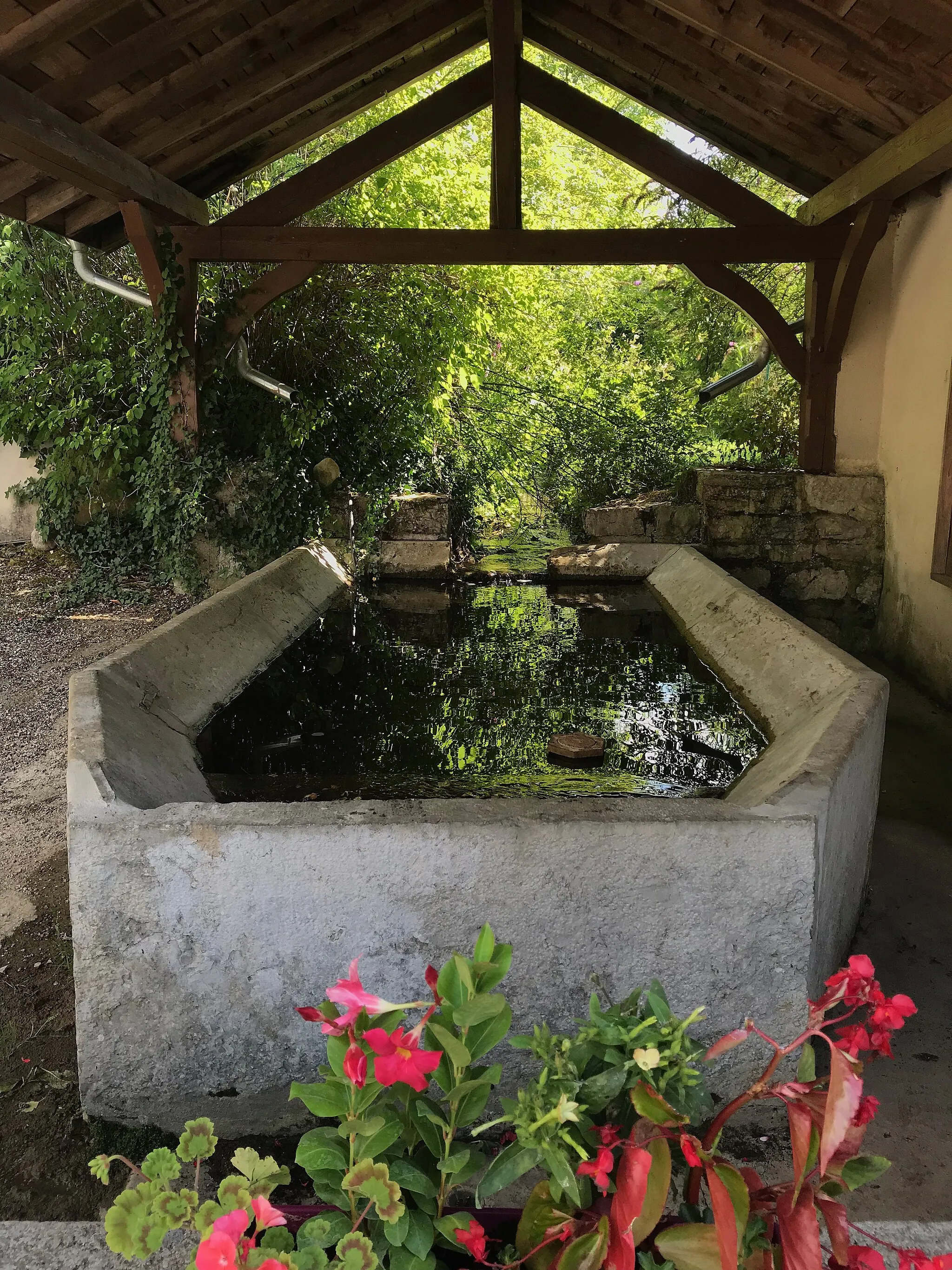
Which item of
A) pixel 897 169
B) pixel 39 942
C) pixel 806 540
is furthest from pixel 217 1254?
pixel 806 540

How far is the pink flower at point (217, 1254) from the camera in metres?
0.67

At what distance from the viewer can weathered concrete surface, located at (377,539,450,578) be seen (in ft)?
22.7

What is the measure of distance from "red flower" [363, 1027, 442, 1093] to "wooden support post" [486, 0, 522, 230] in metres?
5.78

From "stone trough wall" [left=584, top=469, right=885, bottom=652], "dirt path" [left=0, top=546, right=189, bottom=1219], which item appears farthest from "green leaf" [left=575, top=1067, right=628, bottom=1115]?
"stone trough wall" [left=584, top=469, right=885, bottom=652]

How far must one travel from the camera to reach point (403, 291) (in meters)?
7.45

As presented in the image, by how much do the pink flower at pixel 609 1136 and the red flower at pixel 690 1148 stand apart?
5cm

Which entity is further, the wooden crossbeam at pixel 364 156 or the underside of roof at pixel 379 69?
the wooden crossbeam at pixel 364 156

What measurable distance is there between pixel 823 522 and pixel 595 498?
7.98 ft

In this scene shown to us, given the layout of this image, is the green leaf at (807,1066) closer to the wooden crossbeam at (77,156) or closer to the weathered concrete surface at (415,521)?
the wooden crossbeam at (77,156)

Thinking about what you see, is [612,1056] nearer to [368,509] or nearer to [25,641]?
[25,641]

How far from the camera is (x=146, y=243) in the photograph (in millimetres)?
5660

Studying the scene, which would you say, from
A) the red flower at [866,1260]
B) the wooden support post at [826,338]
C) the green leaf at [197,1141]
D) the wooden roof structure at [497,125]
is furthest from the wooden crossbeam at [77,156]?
the red flower at [866,1260]

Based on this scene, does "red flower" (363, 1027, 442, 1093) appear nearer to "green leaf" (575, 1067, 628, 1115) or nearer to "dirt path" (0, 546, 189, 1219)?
"green leaf" (575, 1067, 628, 1115)

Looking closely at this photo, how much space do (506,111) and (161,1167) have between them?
19.7 feet
